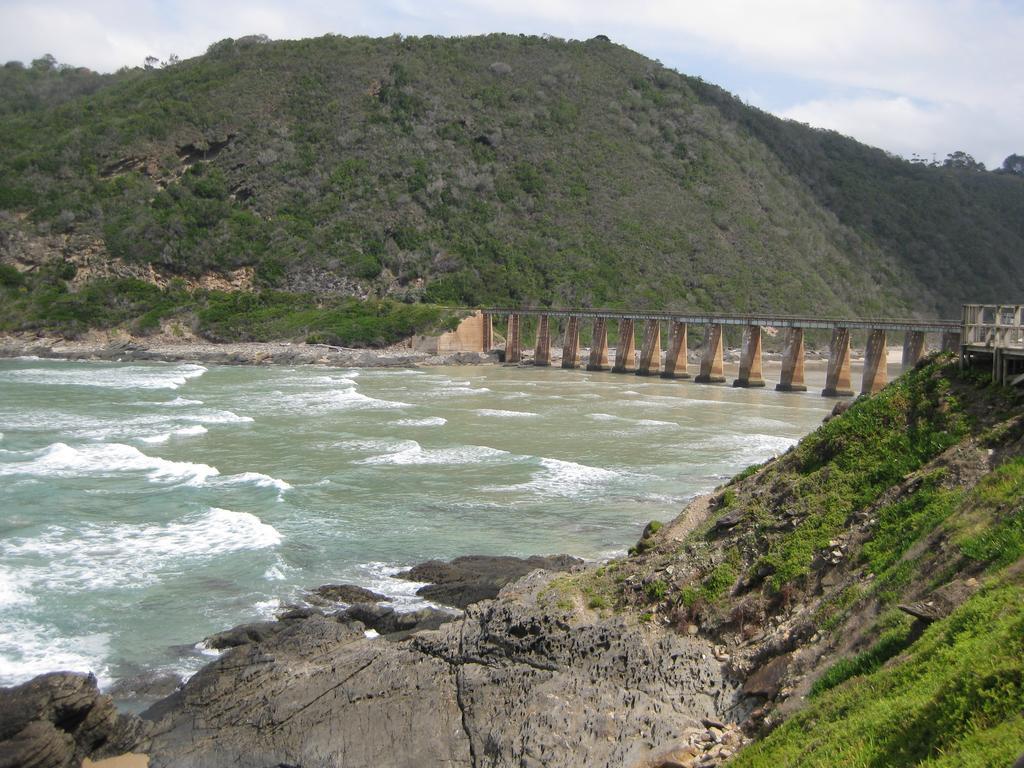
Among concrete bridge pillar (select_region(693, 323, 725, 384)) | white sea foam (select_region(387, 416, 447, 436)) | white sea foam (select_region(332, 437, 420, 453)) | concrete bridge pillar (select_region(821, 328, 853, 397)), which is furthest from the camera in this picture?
concrete bridge pillar (select_region(693, 323, 725, 384))

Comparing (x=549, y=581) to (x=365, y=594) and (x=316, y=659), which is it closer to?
(x=316, y=659)

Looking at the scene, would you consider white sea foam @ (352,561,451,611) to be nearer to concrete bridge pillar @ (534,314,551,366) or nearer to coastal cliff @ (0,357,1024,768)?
coastal cliff @ (0,357,1024,768)

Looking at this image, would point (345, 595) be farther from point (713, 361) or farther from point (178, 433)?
point (713, 361)

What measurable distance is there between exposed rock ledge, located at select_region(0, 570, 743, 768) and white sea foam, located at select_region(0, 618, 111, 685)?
235 cm

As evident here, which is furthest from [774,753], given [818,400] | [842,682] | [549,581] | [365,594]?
[818,400]

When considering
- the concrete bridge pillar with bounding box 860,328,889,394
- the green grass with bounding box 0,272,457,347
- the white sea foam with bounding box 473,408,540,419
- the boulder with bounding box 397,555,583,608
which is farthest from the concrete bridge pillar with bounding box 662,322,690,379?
the boulder with bounding box 397,555,583,608

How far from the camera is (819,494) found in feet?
47.5

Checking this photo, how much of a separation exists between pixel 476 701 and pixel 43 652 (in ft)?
30.5

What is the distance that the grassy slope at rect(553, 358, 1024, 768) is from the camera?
7754 mm

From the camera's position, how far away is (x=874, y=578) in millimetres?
11898

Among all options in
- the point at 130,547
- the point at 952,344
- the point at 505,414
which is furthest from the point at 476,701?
the point at 505,414

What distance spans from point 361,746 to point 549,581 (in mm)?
4604

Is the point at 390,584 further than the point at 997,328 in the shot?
Yes

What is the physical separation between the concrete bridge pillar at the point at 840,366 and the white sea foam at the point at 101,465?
42.2 metres
